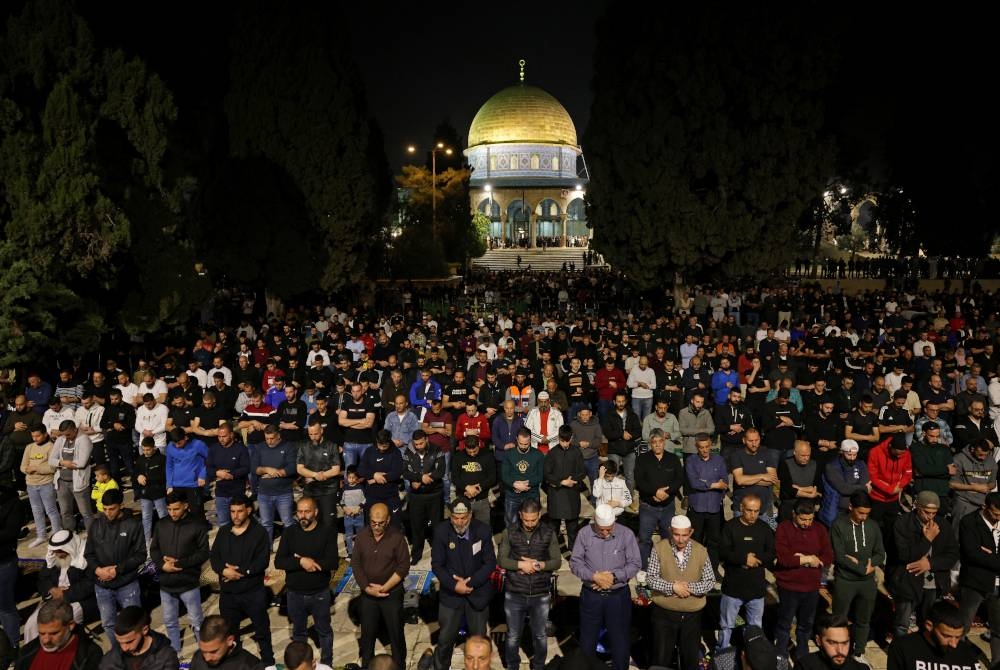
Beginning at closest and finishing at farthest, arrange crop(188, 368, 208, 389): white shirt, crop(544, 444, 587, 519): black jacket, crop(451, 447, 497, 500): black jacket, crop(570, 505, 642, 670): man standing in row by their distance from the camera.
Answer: crop(570, 505, 642, 670): man standing in row, crop(451, 447, 497, 500): black jacket, crop(544, 444, 587, 519): black jacket, crop(188, 368, 208, 389): white shirt

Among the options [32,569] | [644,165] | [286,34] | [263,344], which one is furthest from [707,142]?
[32,569]

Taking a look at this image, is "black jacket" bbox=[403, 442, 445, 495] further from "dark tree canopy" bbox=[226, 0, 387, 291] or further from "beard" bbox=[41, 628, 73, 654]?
"dark tree canopy" bbox=[226, 0, 387, 291]

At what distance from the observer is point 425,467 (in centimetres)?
777

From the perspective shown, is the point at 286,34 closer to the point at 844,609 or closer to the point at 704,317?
the point at 704,317

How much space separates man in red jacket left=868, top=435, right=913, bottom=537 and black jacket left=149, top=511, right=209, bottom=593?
6.71 metres

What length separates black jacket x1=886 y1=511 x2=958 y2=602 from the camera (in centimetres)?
616

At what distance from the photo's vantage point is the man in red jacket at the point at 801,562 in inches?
229

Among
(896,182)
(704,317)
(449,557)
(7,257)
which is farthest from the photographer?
(896,182)

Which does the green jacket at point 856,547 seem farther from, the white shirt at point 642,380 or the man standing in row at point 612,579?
the white shirt at point 642,380

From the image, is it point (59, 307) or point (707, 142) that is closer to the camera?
point (59, 307)

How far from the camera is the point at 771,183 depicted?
73.9 feet

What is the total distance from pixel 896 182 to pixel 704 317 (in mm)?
22957

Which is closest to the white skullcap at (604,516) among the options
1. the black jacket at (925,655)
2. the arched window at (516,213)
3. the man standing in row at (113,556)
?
the black jacket at (925,655)

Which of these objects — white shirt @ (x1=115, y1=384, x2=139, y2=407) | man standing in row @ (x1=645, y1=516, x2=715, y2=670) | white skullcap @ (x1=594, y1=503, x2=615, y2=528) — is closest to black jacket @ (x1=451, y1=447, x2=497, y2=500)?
white skullcap @ (x1=594, y1=503, x2=615, y2=528)
